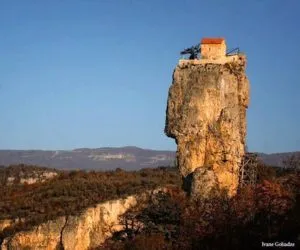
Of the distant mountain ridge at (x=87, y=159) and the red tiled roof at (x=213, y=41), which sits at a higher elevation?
the red tiled roof at (x=213, y=41)

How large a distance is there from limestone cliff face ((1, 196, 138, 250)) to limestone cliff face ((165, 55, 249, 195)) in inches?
215

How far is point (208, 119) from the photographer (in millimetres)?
33094

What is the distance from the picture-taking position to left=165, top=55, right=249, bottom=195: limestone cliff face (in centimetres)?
3297

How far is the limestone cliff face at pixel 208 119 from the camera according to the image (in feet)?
108

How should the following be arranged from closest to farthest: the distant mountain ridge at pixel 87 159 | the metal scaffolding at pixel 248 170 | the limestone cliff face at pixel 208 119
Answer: the limestone cliff face at pixel 208 119, the metal scaffolding at pixel 248 170, the distant mountain ridge at pixel 87 159

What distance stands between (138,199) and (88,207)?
3404 mm

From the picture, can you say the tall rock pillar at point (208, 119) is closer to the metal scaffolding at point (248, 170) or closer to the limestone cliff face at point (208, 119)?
the limestone cliff face at point (208, 119)

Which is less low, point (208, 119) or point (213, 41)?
point (213, 41)

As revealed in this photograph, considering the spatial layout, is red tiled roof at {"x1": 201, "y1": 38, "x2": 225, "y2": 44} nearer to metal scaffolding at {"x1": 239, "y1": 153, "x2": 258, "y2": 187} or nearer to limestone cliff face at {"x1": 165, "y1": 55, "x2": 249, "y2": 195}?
limestone cliff face at {"x1": 165, "y1": 55, "x2": 249, "y2": 195}

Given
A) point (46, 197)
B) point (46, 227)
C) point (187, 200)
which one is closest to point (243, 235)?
point (187, 200)

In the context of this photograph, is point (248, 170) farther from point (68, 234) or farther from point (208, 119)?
point (68, 234)

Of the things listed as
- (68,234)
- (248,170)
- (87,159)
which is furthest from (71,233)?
(87,159)

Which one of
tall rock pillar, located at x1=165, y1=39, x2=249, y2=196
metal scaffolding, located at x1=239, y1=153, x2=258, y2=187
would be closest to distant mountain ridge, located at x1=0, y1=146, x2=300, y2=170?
metal scaffolding, located at x1=239, y1=153, x2=258, y2=187

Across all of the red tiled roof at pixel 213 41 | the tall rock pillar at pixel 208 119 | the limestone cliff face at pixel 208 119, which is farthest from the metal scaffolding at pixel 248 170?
the red tiled roof at pixel 213 41
